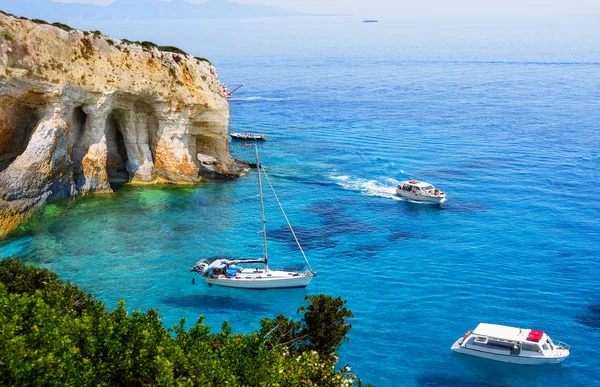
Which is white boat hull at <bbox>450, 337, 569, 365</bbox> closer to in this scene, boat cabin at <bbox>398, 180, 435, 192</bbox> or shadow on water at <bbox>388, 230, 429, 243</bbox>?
shadow on water at <bbox>388, 230, 429, 243</bbox>

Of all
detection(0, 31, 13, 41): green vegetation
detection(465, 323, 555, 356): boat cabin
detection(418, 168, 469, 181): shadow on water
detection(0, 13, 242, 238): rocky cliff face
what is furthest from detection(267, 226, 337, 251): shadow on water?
detection(0, 31, 13, 41): green vegetation

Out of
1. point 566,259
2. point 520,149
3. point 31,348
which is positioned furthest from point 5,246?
point 520,149

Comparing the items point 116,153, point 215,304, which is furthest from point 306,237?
point 116,153

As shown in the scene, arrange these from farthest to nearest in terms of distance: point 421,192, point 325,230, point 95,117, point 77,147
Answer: point 421,192, point 77,147, point 95,117, point 325,230

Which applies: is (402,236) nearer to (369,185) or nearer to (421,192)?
(421,192)

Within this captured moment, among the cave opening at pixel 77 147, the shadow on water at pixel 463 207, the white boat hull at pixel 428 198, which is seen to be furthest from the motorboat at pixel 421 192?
the cave opening at pixel 77 147

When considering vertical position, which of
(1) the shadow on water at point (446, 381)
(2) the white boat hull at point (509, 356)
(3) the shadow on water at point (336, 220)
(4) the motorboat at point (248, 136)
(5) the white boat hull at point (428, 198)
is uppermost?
(4) the motorboat at point (248, 136)

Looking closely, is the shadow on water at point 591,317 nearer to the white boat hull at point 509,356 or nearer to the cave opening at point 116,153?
the white boat hull at point 509,356
